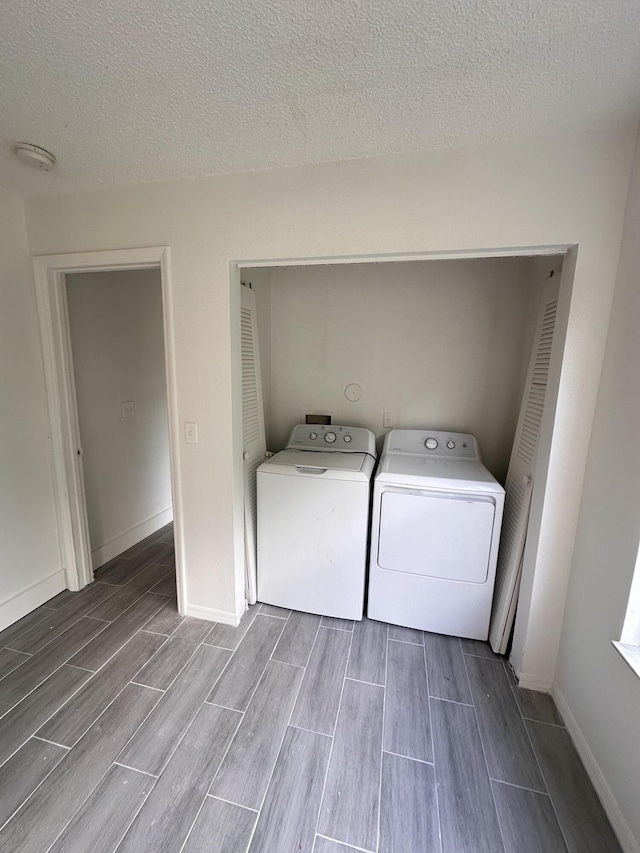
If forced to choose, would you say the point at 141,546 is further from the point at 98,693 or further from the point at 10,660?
the point at 98,693

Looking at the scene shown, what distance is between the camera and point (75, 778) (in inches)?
49.4

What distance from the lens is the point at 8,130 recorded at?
1359 mm

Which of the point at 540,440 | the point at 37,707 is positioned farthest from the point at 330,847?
the point at 540,440

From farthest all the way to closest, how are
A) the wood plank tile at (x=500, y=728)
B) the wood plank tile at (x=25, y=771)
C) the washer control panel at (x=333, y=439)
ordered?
the washer control panel at (x=333, y=439) < the wood plank tile at (x=500, y=728) < the wood plank tile at (x=25, y=771)

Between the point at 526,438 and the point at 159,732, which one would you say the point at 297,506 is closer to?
the point at 159,732

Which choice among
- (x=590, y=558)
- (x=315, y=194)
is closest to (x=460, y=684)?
(x=590, y=558)

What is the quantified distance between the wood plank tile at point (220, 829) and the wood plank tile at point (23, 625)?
4.78ft

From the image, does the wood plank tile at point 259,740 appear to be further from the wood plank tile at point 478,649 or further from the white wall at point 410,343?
the white wall at point 410,343

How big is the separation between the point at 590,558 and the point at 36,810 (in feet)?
7.10

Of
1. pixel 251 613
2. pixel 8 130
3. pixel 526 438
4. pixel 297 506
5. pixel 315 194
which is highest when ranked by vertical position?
pixel 8 130

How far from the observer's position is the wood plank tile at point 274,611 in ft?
6.99

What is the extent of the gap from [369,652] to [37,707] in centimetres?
152

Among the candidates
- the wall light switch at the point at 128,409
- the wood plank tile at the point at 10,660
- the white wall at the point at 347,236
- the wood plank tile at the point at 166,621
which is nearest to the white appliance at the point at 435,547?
the white wall at the point at 347,236

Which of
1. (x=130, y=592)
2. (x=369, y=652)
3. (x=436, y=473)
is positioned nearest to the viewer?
(x=369, y=652)
